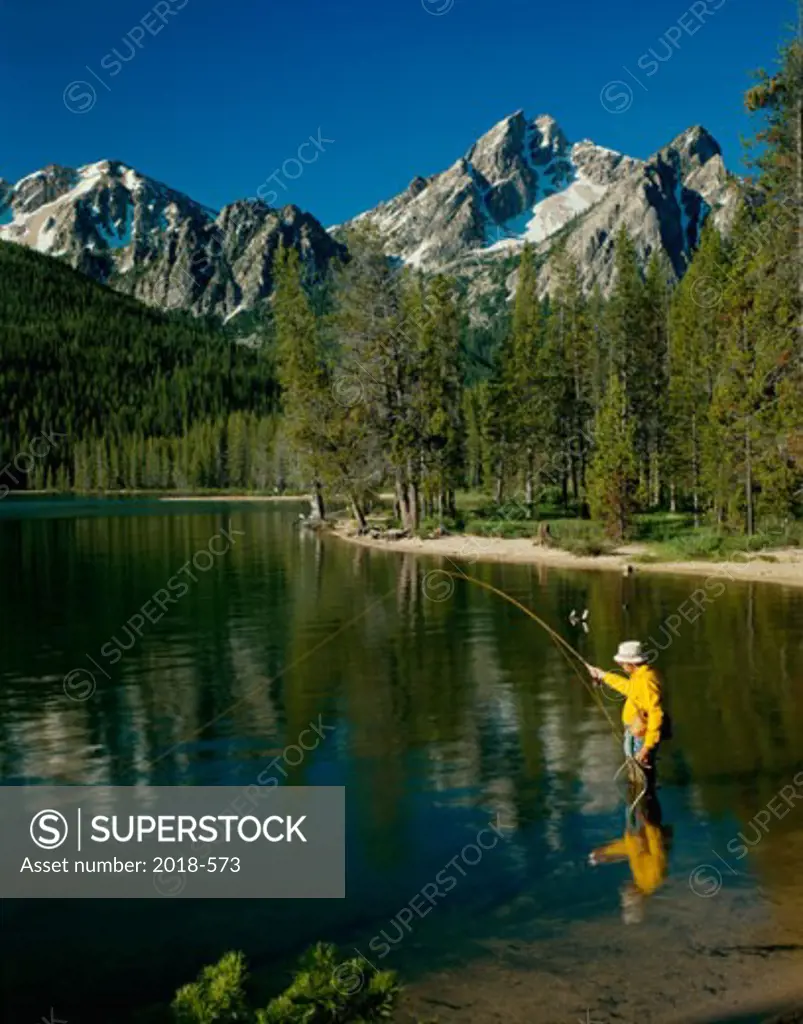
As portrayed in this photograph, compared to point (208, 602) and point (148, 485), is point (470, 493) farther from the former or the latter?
point (148, 485)

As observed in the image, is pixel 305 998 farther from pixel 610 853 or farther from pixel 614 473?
pixel 614 473

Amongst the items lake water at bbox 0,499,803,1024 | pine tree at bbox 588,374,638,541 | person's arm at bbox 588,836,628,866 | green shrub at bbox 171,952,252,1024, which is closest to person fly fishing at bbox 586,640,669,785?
lake water at bbox 0,499,803,1024

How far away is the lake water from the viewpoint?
9.56 metres

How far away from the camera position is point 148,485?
19988 centimetres

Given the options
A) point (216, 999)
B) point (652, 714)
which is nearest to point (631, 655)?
point (652, 714)

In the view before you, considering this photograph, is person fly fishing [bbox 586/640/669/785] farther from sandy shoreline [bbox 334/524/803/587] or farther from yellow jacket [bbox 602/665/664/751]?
sandy shoreline [bbox 334/524/803/587]

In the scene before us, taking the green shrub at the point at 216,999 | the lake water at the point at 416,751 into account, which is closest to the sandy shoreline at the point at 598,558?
the lake water at the point at 416,751

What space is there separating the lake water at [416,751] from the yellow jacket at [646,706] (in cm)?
117

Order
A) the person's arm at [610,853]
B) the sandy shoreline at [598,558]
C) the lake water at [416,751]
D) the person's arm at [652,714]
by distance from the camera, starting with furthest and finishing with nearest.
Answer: the sandy shoreline at [598,558]
the person's arm at [652,714]
the person's arm at [610,853]
the lake water at [416,751]

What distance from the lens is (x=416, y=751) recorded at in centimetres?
1588

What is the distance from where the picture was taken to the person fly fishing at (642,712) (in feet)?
40.4

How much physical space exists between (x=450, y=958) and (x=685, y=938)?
2.29m

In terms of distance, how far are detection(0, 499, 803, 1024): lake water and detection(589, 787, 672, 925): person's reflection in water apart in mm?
116

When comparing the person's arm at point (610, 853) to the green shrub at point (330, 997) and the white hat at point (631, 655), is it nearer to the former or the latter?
the white hat at point (631, 655)
